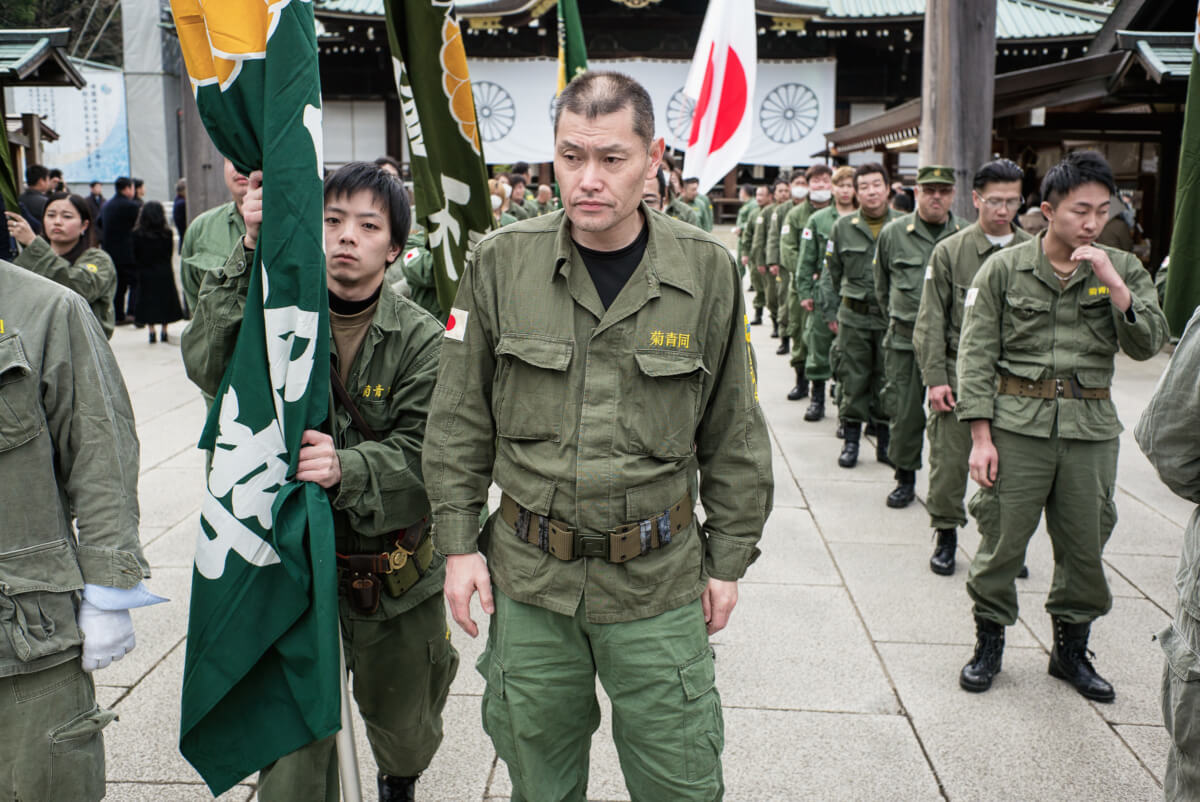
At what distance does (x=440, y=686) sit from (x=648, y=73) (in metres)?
19.2

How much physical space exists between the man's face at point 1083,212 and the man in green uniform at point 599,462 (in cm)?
194

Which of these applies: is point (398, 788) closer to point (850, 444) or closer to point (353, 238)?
point (353, 238)

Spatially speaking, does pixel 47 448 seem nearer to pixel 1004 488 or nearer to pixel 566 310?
pixel 566 310

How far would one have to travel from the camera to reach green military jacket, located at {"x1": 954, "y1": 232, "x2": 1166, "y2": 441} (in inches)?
153

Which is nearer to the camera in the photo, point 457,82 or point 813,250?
point 457,82

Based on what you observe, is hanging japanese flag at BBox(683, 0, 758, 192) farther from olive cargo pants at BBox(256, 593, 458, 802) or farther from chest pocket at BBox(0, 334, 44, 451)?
chest pocket at BBox(0, 334, 44, 451)

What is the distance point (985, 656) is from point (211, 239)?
3457mm

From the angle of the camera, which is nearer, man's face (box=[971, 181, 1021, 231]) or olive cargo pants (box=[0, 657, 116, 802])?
olive cargo pants (box=[0, 657, 116, 802])

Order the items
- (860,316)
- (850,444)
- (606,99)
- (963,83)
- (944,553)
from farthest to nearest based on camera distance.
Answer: (963,83) < (850,444) < (860,316) < (944,553) < (606,99)

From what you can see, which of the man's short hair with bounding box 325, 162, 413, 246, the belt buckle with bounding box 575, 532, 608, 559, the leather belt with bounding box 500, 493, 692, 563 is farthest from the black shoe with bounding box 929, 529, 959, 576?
the man's short hair with bounding box 325, 162, 413, 246

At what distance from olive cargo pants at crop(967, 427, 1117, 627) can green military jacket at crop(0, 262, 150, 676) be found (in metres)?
3.08

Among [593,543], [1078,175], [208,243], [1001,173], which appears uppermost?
[1001,173]

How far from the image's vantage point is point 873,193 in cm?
754

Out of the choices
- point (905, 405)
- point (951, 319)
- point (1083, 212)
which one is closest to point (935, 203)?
point (905, 405)
